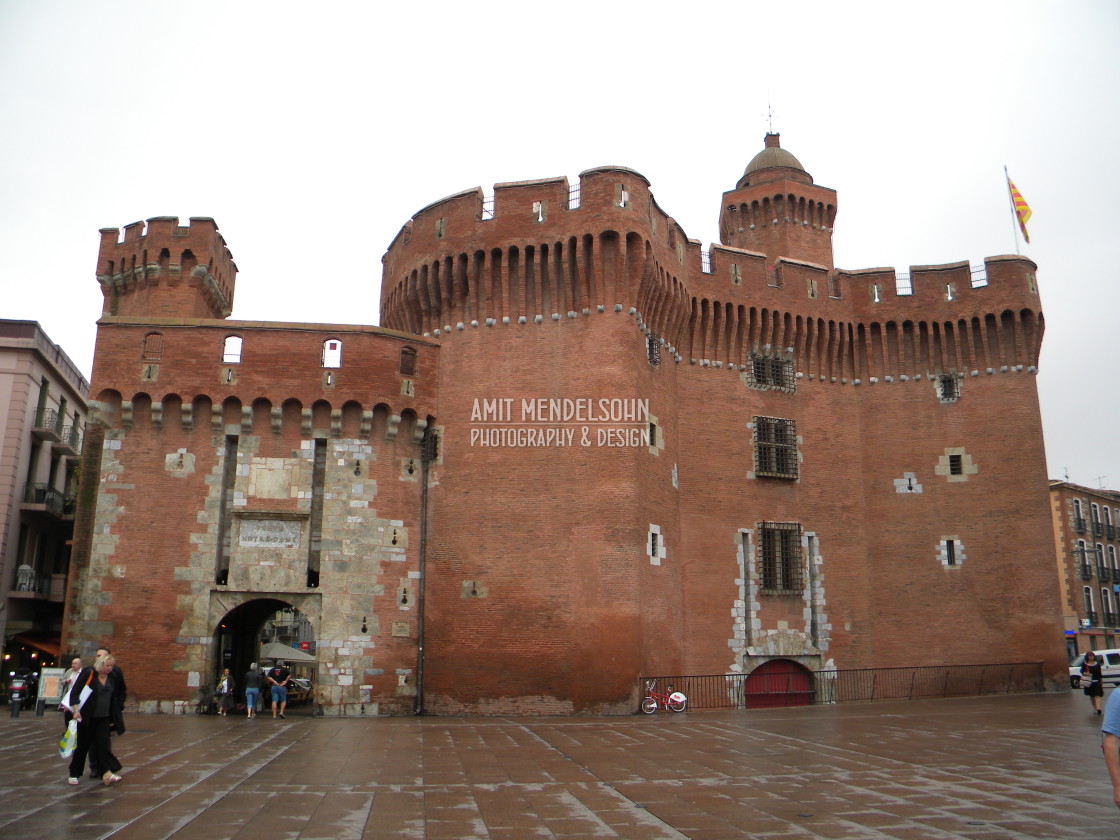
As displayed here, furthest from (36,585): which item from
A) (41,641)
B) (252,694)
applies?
(252,694)

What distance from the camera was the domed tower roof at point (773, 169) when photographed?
122 feet

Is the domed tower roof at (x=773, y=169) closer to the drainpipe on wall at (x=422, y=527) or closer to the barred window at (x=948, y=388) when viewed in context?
the barred window at (x=948, y=388)

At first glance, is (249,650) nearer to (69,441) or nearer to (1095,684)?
(69,441)

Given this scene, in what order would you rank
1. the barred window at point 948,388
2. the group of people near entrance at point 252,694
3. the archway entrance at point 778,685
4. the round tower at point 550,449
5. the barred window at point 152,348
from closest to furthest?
the group of people near entrance at point 252,694 < the round tower at point 550,449 < the barred window at point 152,348 < the archway entrance at point 778,685 < the barred window at point 948,388

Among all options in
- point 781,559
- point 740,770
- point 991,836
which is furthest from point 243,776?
point 781,559

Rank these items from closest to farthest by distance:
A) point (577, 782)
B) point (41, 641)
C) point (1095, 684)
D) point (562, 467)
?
point (577, 782) → point (1095, 684) → point (562, 467) → point (41, 641)

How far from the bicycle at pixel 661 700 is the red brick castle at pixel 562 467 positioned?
2.13ft

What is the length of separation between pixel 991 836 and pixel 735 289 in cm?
2262

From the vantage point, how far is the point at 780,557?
29.0m

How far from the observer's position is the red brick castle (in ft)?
79.2

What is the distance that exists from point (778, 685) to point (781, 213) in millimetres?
18288

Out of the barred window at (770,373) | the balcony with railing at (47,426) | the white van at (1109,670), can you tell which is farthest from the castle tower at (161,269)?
the white van at (1109,670)

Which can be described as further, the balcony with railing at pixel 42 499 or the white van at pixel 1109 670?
the white van at pixel 1109 670

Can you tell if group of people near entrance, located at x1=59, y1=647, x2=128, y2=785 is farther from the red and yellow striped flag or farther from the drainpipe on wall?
the red and yellow striped flag
